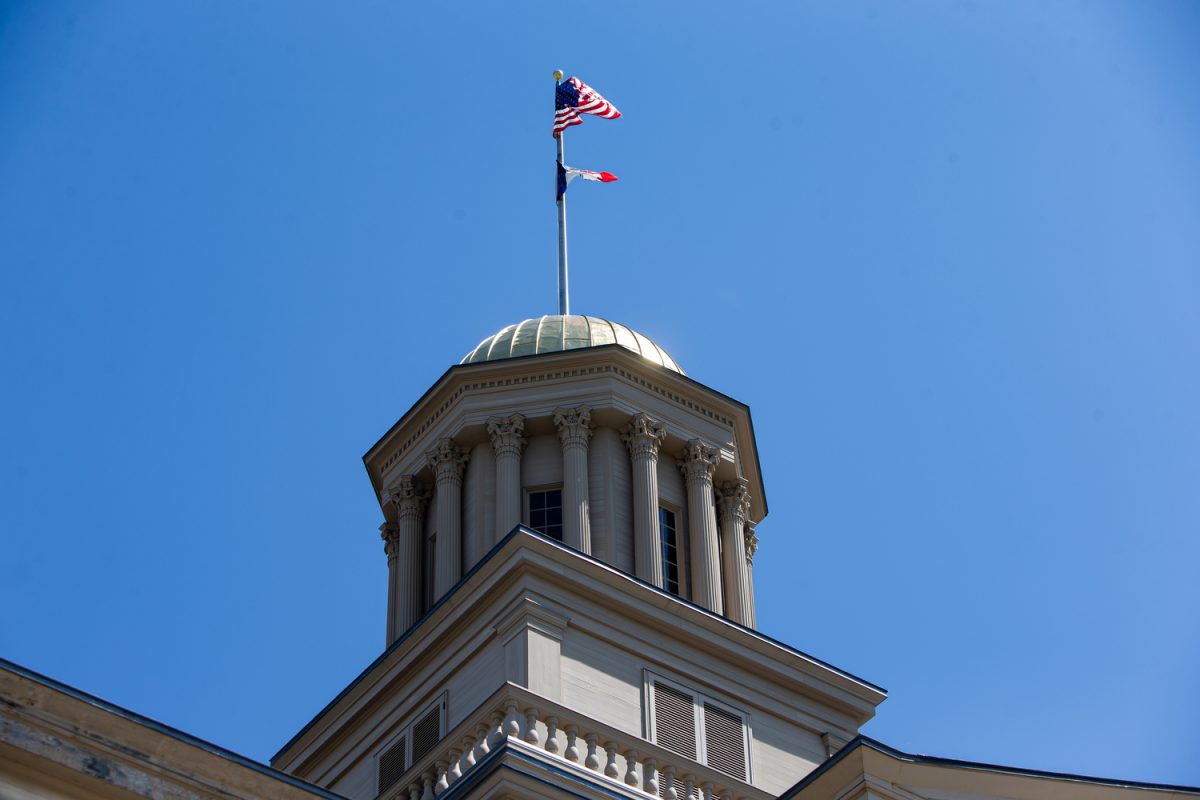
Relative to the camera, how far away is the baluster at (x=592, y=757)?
86.1 ft

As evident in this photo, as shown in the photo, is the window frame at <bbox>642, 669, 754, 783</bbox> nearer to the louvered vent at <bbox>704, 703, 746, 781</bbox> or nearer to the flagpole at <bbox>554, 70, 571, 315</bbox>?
the louvered vent at <bbox>704, 703, 746, 781</bbox>

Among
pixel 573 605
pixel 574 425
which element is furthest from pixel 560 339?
pixel 573 605

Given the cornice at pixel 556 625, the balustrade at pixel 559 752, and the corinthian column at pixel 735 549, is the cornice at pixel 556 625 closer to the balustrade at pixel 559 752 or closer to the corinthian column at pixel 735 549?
the balustrade at pixel 559 752

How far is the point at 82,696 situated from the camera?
665 inches

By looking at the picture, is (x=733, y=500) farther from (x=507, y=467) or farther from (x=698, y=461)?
(x=507, y=467)

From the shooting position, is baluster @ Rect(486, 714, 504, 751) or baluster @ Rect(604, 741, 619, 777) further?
baluster @ Rect(604, 741, 619, 777)

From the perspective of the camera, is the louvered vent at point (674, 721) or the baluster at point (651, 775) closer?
the baluster at point (651, 775)

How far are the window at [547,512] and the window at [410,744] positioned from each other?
5279mm

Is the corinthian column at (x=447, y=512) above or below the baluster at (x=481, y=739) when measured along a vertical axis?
above

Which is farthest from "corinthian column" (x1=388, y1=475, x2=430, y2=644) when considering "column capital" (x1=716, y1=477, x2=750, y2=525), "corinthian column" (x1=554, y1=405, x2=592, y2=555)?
"column capital" (x1=716, y1=477, x2=750, y2=525)

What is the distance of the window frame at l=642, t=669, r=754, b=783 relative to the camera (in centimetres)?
2892

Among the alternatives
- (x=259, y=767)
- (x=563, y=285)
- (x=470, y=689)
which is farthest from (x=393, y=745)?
(x=563, y=285)

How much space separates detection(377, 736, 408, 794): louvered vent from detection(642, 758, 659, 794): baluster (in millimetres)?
4238

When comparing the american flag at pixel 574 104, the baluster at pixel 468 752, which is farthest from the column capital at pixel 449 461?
the american flag at pixel 574 104
